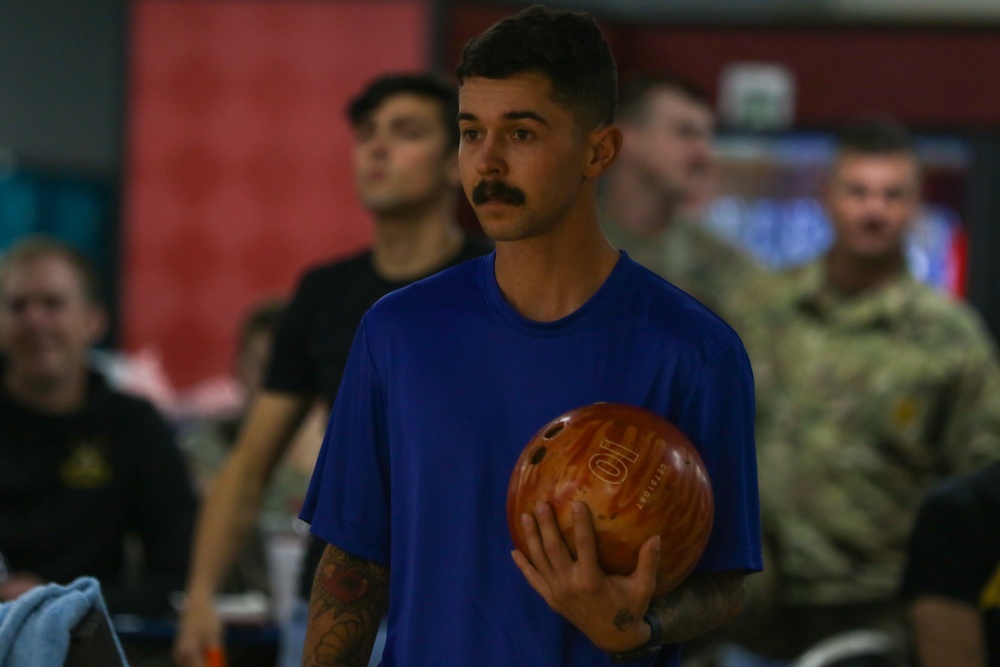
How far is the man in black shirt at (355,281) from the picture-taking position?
9.10 feet

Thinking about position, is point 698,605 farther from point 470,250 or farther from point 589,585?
point 470,250

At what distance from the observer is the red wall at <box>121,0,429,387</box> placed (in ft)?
24.2

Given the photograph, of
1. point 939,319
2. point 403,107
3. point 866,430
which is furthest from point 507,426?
point 939,319

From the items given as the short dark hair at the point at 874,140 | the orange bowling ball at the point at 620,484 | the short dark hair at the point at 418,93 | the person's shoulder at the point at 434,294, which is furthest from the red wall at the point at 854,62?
the orange bowling ball at the point at 620,484

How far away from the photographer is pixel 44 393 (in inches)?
155

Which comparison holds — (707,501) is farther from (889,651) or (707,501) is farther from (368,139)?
(889,651)

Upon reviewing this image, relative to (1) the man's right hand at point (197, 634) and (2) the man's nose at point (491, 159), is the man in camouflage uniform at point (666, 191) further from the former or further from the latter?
(2) the man's nose at point (491, 159)

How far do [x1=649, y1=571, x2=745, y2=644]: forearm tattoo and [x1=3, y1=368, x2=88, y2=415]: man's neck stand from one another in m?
2.65

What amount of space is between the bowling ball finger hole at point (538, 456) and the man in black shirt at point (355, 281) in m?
1.24

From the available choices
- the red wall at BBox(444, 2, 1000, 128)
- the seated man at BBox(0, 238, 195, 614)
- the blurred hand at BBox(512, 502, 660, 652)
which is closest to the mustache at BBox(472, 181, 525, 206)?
the blurred hand at BBox(512, 502, 660, 652)

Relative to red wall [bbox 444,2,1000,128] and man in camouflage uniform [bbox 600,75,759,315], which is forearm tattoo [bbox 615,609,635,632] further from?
red wall [bbox 444,2,1000,128]

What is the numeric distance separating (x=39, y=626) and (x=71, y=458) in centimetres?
222

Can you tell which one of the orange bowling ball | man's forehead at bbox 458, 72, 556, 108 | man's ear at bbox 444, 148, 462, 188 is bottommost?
the orange bowling ball

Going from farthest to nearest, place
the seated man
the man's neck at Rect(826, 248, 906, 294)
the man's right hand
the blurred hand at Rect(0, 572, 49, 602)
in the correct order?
the man's neck at Rect(826, 248, 906, 294) → the seated man → the blurred hand at Rect(0, 572, 49, 602) → the man's right hand
